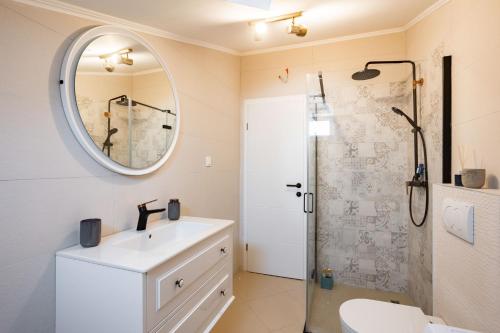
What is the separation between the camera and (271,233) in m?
2.80

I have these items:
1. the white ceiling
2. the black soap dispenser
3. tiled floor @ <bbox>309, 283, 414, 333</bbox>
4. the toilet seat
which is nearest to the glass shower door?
tiled floor @ <bbox>309, 283, 414, 333</bbox>

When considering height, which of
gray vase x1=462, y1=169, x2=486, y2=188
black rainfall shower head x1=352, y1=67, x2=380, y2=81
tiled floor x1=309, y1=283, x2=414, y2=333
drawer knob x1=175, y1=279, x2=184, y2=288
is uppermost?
black rainfall shower head x1=352, y1=67, x2=380, y2=81

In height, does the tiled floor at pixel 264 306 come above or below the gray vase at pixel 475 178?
below

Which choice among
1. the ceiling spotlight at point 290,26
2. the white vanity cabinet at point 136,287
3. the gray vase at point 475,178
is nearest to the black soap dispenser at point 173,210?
the white vanity cabinet at point 136,287

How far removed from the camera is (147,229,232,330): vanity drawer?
1062mm

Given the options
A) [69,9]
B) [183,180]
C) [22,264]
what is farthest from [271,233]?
[69,9]

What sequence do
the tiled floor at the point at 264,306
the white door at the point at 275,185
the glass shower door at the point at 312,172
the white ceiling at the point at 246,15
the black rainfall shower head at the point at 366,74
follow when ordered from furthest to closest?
the white door at the point at 275,185 < the glass shower door at the point at 312,172 < the black rainfall shower head at the point at 366,74 < the tiled floor at the point at 264,306 < the white ceiling at the point at 246,15

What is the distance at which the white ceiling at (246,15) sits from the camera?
1.65 m

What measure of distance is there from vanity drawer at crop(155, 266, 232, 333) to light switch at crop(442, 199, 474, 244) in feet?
4.27

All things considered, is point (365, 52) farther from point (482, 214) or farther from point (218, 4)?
point (482, 214)

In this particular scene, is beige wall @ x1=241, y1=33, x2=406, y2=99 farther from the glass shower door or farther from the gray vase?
the gray vase

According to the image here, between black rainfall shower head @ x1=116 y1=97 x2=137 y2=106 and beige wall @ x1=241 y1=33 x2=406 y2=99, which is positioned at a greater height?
beige wall @ x1=241 y1=33 x2=406 y2=99

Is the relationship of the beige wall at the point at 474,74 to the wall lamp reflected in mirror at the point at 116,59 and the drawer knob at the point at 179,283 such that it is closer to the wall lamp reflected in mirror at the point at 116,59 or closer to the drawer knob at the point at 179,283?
the drawer knob at the point at 179,283

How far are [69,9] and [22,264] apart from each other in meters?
1.37
